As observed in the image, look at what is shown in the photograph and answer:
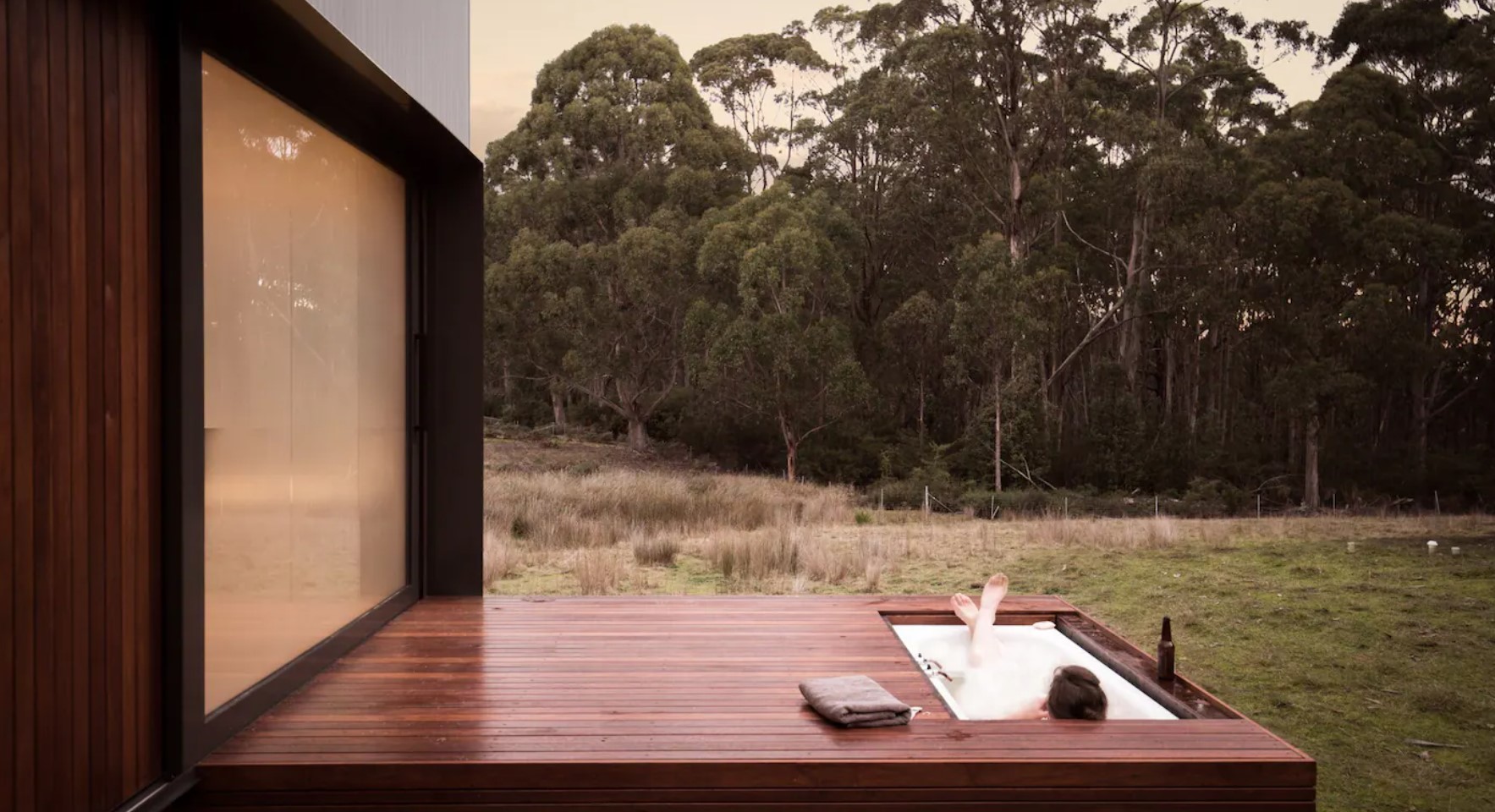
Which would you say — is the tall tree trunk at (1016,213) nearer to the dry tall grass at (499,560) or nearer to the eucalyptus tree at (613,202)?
the eucalyptus tree at (613,202)

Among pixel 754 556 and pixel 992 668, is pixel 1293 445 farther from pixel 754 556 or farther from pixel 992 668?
pixel 992 668

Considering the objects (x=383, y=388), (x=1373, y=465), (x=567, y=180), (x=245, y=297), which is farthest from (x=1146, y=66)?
(x=245, y=297)

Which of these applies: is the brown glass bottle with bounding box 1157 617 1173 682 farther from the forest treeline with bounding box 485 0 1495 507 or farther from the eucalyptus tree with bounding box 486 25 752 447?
the eucalyptus tree with bounding box 486 25 752 447

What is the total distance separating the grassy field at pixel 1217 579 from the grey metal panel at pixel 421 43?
13.7ft

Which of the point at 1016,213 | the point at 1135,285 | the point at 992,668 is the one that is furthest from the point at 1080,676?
the point at 1135,285

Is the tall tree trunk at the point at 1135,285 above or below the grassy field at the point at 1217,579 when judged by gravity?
above

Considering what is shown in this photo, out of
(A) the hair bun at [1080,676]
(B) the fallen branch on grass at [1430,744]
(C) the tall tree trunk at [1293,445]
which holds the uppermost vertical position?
(C) the tall tree trunk at [1293,445]

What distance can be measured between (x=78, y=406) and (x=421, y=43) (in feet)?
6.62

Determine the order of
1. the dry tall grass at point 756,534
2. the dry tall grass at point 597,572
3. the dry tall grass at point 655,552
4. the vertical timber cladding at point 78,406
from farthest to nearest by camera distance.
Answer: the dry tall grass at point 655,552, the dry tall grass at point 756,534, the dry tall grass at point 597,572, the vertical timber cladding at point 78,406

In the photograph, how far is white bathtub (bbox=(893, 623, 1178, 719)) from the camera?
13.3 feet

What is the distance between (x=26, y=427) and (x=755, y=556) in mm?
6407

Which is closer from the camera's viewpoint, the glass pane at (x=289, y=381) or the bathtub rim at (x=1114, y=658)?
the glass pane at (x=289, y=381)

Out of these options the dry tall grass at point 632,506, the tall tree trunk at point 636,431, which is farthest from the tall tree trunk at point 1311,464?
the tall tree trunk at point 636,431

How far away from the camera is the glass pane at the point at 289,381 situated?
272 centimetres
